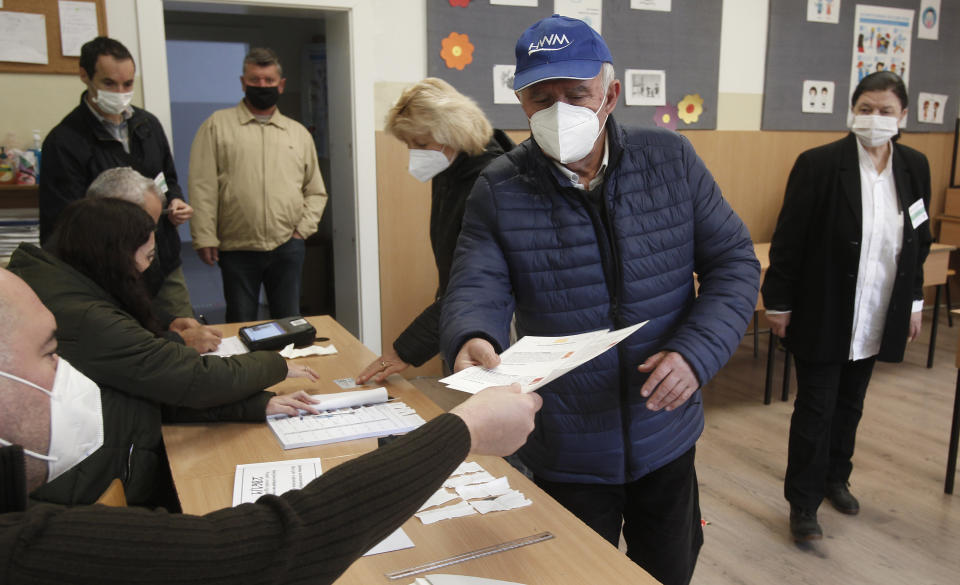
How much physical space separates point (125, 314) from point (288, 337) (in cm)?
78

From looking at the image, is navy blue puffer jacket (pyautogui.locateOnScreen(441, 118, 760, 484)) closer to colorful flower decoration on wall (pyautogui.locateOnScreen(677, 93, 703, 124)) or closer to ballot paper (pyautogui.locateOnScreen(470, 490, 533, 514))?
ballot paper (pyautogui.locateOnScreen(470, 490, 533, 514))

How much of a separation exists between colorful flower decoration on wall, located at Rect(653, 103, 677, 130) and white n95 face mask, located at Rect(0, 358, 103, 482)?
14.2ft

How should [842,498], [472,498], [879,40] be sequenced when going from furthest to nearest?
[879,40], [842,498], [472,498]

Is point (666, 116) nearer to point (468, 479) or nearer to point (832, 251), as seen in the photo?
point (832, 251)

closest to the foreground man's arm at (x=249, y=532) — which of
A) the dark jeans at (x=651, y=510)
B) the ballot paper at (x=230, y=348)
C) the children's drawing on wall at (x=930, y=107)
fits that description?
the dark jeans at (x=651, y=510)

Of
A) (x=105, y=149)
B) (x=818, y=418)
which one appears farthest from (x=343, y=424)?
(x=105, y=149)

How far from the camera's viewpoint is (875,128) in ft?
8.49

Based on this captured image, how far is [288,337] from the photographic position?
8.21ft

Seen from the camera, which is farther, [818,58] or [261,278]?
[818,58]

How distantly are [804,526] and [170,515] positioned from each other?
8.40ft

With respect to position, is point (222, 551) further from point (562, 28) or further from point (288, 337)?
point (288, 337)

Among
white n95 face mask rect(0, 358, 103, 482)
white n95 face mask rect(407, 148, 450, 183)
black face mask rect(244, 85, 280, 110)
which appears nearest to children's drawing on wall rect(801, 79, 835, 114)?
black face mask rect(244, 85, 280, 110)

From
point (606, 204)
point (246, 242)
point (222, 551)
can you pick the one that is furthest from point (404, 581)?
point (246, 242)

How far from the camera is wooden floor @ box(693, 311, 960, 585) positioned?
252cm
